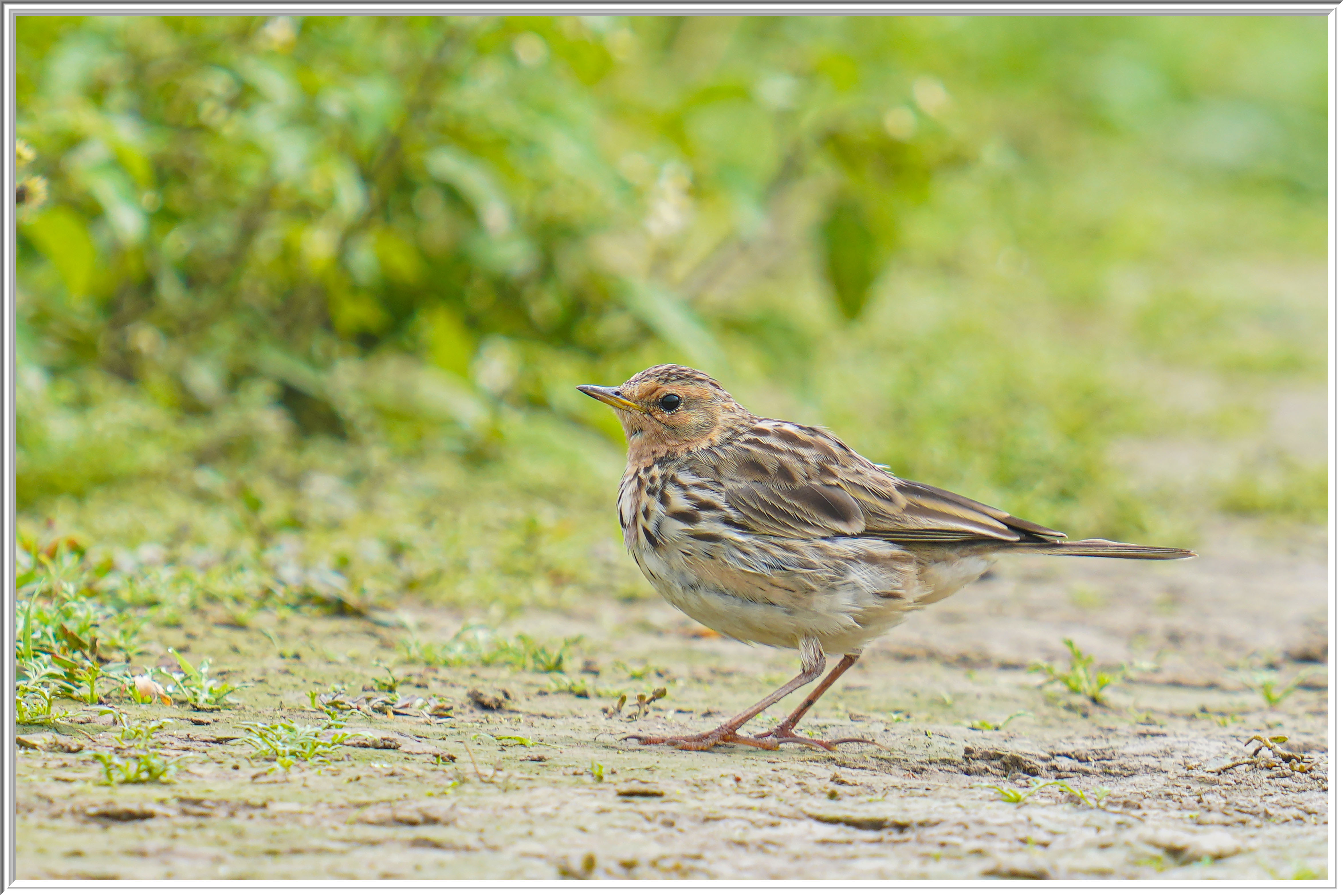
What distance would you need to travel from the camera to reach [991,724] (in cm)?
446

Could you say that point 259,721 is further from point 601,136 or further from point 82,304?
point 601,136

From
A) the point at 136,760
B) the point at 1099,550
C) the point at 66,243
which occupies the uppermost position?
the point at 66,243

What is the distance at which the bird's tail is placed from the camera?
4.05 meters

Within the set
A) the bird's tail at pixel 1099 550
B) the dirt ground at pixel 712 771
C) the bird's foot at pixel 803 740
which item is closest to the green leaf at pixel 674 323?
the dirt ground at pixel 712 771

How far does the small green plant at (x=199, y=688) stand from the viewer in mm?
3898

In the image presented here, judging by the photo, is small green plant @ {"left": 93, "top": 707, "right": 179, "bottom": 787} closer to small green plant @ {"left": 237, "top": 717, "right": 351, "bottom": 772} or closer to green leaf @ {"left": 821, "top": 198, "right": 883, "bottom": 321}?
small green plant @ {"left": 237, "top": 717, "right": 351, "bottom": 772}

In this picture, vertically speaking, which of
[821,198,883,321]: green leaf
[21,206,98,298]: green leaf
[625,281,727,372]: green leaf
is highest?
[821,198,883,321]: green leaf

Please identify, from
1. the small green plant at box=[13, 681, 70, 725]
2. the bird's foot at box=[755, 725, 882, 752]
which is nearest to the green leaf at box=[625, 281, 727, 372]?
the bird's foot at box=[755, 725, 882, 752]

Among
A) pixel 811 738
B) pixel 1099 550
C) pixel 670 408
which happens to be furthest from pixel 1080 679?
pixel 670 408

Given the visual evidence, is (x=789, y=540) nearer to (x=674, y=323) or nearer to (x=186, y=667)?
(x=186, y=667)

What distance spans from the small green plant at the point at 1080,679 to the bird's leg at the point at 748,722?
3.48ft

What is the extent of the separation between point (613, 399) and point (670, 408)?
20 cm

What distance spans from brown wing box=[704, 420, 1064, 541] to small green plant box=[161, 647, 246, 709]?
5.21 feet

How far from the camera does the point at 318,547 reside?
5.96 m
